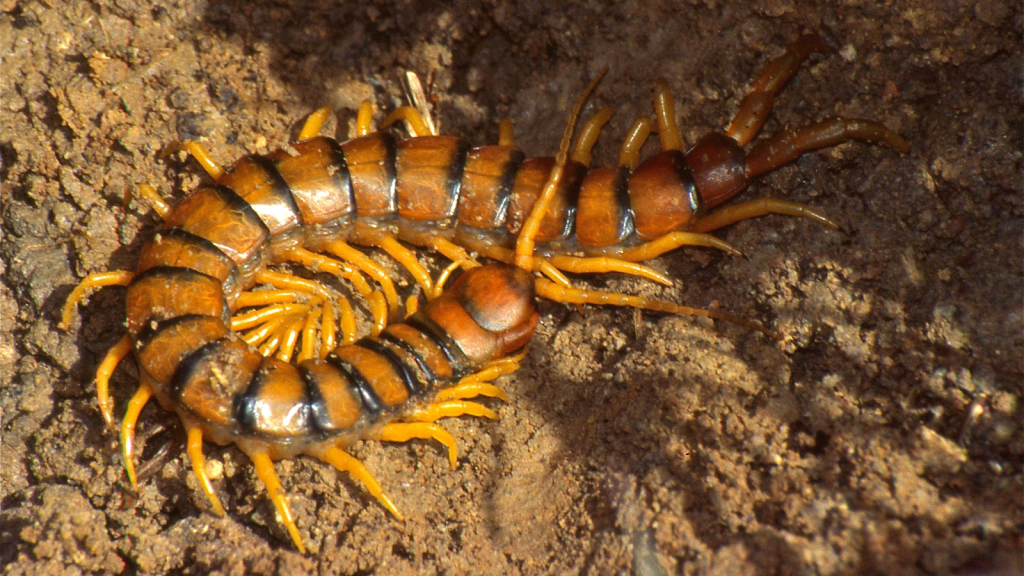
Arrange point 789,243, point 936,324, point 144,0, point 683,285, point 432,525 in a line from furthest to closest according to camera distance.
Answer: point 144,0 < point 683,285 < point 789,243 < point 432,525 < point 936,324

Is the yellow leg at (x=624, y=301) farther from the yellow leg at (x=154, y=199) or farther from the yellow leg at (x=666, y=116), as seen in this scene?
the yellow leg at (x=154, y=199)

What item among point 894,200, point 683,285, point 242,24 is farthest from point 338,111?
point 894,200

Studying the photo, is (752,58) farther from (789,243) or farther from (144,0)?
(144,0)

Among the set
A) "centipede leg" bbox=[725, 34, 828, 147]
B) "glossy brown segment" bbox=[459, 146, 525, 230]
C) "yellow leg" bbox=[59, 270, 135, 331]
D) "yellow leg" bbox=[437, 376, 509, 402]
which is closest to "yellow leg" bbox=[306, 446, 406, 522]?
→ "yellow leg" bbox=[437, 376, 509, 402]

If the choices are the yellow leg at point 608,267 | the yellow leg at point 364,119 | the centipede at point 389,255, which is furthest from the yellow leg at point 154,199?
the yellow leg at point 608,267

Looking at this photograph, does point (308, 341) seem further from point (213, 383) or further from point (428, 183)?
point (428, 183)

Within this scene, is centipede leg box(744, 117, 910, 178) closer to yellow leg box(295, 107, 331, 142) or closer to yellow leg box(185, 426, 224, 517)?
yellow leg box(295, 107, 331, 142)

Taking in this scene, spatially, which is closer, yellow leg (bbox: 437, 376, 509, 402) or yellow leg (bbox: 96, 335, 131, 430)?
yellow leg (bbox: 96, 335, 131, 430)
